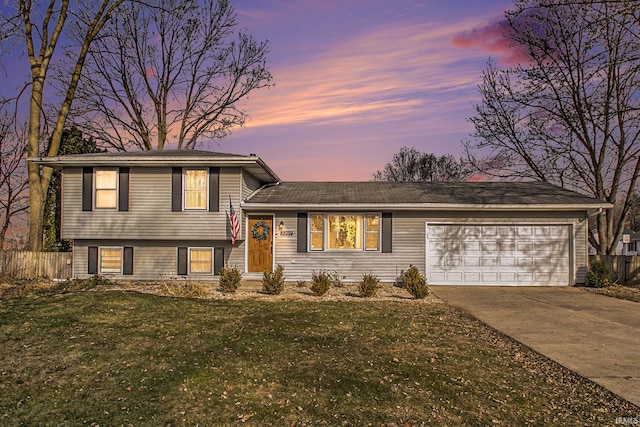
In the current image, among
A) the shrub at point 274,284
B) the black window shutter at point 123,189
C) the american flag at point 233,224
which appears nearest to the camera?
the shrub at point 274,284

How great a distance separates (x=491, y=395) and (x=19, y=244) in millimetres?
26560

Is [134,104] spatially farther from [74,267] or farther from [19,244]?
[74,267]

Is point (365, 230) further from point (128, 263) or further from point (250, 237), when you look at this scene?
point (128, 263)

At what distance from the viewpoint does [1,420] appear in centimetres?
473

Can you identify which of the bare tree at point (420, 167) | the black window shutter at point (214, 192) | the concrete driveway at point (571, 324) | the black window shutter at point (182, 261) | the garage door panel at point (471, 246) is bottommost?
the concrete driveway at point (571, 324)

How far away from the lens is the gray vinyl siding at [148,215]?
15188 mm

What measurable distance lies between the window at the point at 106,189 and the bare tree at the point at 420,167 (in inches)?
1358

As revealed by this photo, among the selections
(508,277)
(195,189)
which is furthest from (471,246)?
(195,189)

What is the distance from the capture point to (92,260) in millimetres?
15797

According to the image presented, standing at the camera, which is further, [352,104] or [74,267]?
[352,104]

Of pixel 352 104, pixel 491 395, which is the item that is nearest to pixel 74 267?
pixel 352 104

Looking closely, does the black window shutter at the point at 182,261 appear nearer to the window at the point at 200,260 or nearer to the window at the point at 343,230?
the window at the point at 200,260

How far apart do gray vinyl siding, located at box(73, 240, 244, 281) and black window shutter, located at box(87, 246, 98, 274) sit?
0.44ft

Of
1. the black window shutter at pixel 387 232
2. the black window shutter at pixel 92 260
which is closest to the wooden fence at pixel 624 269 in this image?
the black window shutter at pixel 387 232
